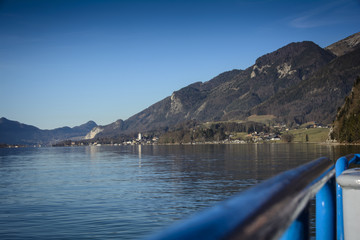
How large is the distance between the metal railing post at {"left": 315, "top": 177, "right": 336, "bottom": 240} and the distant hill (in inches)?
6253

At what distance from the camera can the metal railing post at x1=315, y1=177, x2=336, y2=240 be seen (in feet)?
10.4

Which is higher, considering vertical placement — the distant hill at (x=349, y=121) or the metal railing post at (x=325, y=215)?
the distant hill at (x=349, y=121)

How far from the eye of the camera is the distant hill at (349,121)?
152250 millimetres

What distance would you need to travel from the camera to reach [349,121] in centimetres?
16175

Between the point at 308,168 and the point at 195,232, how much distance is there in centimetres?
173

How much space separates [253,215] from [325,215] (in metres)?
2.33

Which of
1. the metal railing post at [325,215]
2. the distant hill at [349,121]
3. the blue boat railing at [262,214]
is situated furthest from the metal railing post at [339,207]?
the distant hill at [349,121]

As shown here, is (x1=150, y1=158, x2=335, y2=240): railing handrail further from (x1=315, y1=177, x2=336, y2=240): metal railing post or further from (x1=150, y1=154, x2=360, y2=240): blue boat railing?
(x1=315, y1=177, x2=336, y2=240): metal railing post

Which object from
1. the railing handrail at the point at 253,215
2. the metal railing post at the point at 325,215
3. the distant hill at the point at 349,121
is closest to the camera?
the railing handrail at the point at 253,215

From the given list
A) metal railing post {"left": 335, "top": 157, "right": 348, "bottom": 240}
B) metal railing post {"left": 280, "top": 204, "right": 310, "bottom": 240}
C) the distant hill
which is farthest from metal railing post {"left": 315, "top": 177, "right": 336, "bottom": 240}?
the distant hill

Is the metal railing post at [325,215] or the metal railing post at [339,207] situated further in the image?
the metal railing post at [339,207]

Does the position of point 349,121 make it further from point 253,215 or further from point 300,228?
point 253,215

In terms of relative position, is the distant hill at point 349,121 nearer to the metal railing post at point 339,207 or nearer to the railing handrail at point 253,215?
the metal railing post at point 339,207

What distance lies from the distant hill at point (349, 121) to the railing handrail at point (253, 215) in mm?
160667
